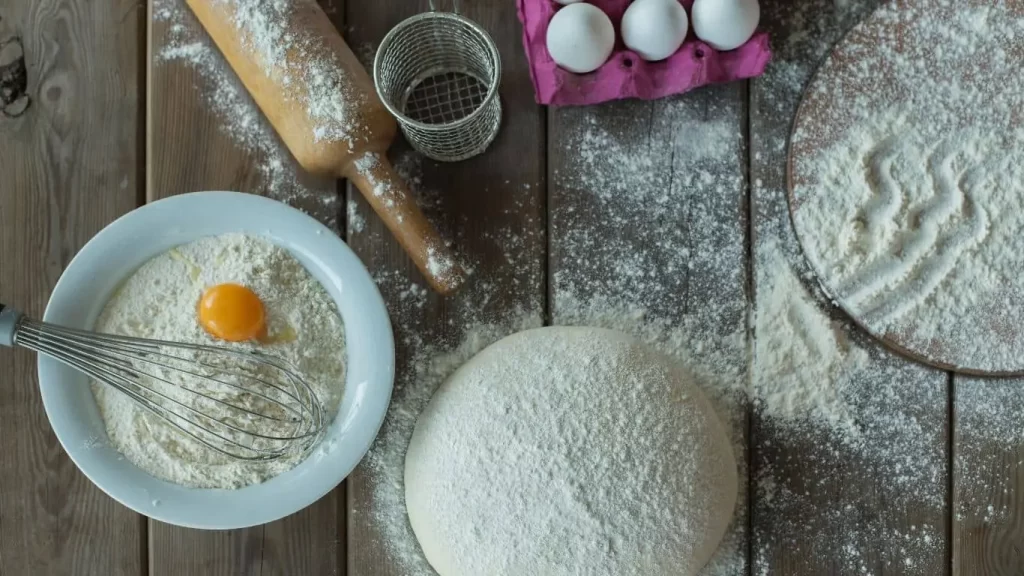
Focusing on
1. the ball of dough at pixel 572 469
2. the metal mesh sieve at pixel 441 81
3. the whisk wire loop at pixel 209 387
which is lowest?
the ball of dough at pixel 572 469

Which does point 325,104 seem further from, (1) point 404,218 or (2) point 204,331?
(2) point 204,331

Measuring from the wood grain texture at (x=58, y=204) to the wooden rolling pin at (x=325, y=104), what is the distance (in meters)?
0.17

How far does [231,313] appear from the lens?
73 cm

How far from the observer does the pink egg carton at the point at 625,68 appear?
0.80 metres

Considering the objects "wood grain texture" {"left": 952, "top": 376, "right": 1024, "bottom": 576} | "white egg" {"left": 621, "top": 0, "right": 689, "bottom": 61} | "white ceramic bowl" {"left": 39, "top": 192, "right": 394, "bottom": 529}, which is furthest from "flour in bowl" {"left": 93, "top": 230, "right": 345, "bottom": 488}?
"wood grain texture" {"left": 952, "top": 376, "right": 1024, "bottom": 576}

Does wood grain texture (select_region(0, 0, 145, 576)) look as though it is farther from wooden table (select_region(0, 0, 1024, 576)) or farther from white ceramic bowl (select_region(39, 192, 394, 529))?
white ceramic bowl (select_region(39, 192, 394, 529))

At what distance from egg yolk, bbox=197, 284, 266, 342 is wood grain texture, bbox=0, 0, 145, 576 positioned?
22 centimetres

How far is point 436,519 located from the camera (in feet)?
2.52

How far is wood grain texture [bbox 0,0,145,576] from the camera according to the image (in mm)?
862

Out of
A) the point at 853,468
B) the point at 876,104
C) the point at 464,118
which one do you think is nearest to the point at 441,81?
the point at 464,118

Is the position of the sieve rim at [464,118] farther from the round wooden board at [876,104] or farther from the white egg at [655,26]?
the round wooden board at [876,104]

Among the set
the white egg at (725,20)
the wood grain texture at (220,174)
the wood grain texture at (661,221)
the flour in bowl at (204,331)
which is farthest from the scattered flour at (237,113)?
the white egg at (725,20)

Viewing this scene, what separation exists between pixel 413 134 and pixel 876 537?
658 millimetres

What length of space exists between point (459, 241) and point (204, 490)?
0.36 meters
